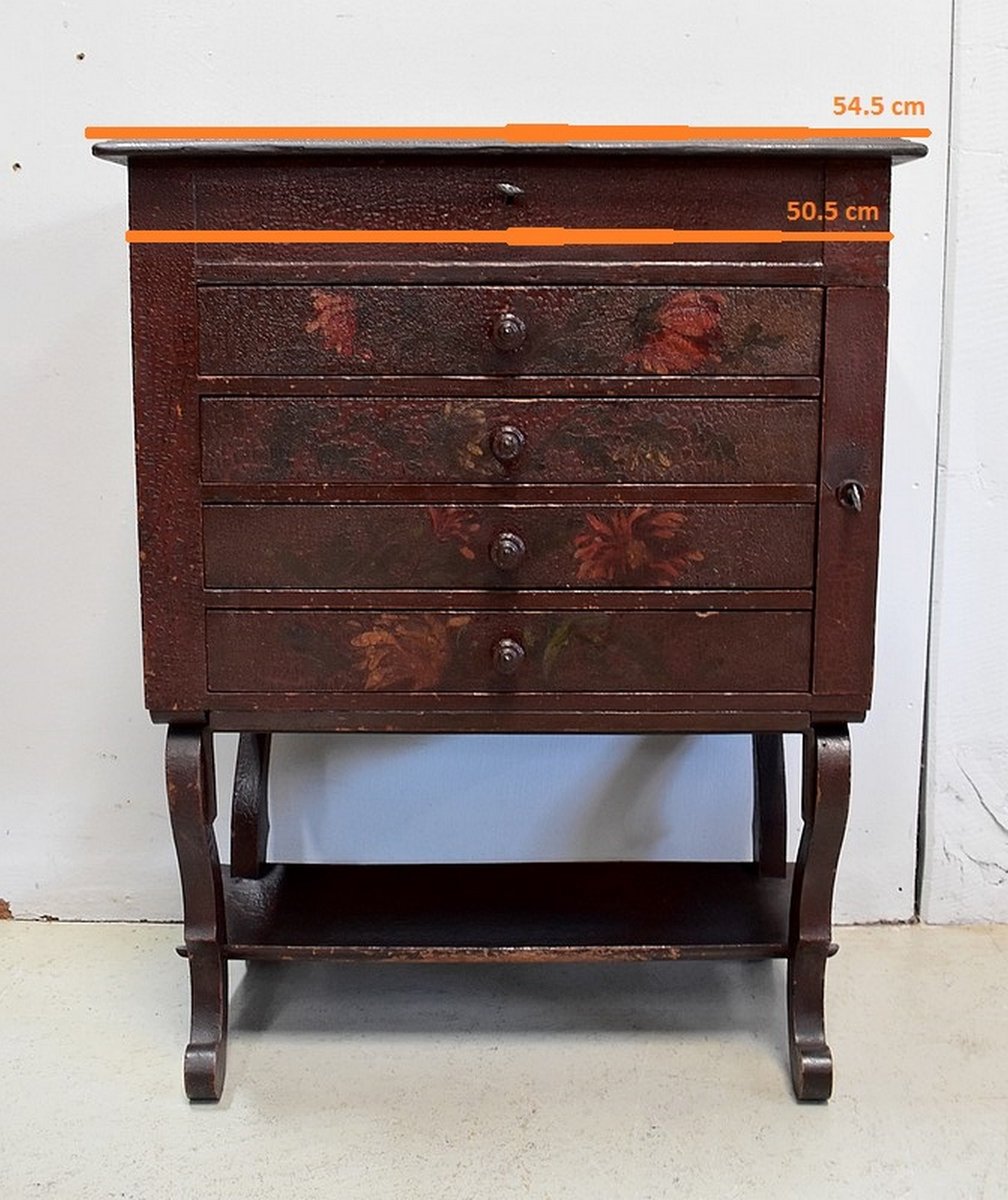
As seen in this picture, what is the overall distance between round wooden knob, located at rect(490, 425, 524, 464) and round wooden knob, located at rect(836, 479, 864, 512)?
39 centimetres

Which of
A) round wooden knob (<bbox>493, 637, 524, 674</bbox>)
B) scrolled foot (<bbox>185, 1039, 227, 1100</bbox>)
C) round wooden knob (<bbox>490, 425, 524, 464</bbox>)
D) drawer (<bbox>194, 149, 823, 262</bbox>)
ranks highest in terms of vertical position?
drawer (<bbox>194, 149, 823, 262</bbox>)

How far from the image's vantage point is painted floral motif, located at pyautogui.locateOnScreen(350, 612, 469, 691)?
5.40 feet

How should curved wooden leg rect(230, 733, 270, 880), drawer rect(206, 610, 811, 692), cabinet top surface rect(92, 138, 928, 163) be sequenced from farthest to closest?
curved wooden leg rect(230, 733, 270, 880) < drawer rect(206, 610, 811, 692) < cabinet top surface rect(92, 138, 928, 163)

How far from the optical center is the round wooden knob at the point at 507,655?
1.62 m

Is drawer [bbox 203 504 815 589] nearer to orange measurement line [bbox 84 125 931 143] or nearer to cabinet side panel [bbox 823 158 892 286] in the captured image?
cabinet side panel [bbox 823 158 892 286]

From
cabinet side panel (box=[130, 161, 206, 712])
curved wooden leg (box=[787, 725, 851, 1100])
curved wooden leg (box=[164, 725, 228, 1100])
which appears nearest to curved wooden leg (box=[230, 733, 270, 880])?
curved wooden leg (box=[164, 725, 228, 1100])

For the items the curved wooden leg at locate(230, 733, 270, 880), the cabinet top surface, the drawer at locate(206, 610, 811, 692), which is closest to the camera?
the cabinet top surface

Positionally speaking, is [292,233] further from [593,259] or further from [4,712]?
[4,712]

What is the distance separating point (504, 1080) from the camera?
179 centimetres

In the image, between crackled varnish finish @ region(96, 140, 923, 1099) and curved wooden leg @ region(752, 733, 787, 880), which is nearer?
crackled varnish finish @ region(96, 140, 923, 1099)

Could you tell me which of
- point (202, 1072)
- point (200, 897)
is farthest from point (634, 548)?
point (202, 1072)

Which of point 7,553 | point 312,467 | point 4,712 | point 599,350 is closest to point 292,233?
point 312,467

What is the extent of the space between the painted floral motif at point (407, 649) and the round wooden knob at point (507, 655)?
5 centimetres

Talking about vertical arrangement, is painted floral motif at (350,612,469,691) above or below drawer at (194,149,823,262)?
below
